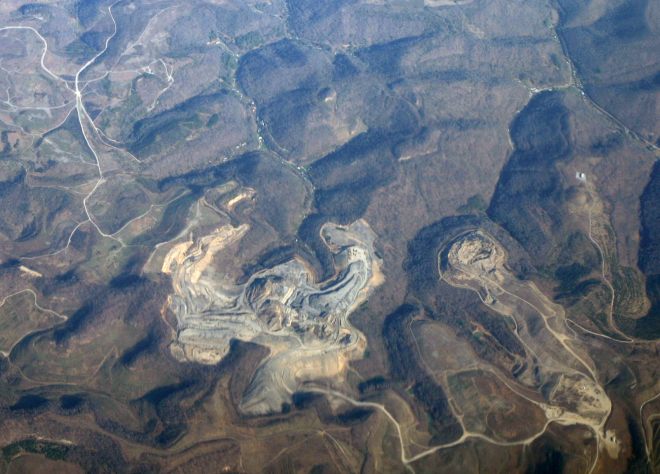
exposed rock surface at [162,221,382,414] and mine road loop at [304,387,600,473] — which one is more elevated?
exposed rock surface at [162,221,382,414]

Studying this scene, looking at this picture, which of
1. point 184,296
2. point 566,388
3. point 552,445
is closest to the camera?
point 552,445

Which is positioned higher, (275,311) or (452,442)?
(275,311)

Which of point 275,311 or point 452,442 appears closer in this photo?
point 452,442

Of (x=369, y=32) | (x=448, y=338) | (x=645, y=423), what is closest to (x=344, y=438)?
(x=448, y=338)

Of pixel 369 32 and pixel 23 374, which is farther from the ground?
pixel 369 32

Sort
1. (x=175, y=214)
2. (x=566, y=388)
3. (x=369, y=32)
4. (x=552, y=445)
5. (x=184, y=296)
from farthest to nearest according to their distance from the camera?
(x=369, y=32) < (x=175, y=214) < (x=184, y=296) < (x=566, y=388) < (x=552, y=445)

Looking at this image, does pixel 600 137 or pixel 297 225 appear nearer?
pixel 297 225

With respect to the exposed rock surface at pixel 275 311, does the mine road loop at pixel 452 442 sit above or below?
below

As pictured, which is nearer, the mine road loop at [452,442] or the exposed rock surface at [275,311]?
the mine road loop at [452,442]

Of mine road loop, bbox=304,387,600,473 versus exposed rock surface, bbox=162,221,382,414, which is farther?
exposed rock surface, bbox=162,221,382,414

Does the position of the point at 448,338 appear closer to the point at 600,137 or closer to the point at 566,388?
the point at 566,388

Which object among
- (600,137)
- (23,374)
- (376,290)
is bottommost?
(23,374)
